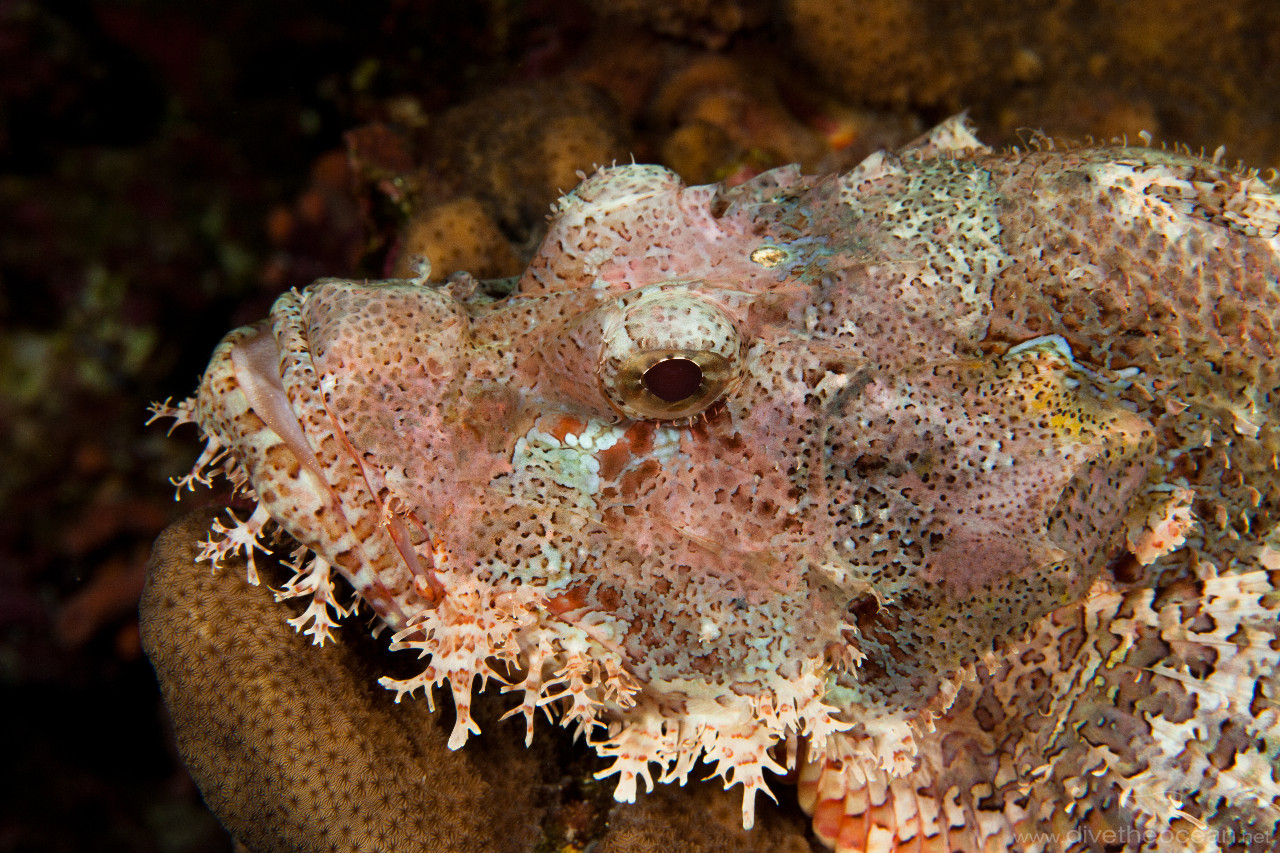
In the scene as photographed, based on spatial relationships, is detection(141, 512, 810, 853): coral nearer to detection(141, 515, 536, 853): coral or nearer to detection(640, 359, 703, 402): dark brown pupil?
detection(141, 515, 536, 853): coral

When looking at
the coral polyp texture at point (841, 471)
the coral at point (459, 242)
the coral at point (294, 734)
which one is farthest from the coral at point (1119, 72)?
the coral at point (294, 734)

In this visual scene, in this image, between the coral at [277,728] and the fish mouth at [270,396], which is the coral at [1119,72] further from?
the coral at [277,728]

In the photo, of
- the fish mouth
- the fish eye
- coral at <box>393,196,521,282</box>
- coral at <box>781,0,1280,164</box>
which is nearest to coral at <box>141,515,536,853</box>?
the fish mouth

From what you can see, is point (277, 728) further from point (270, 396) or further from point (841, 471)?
point (841, 471)

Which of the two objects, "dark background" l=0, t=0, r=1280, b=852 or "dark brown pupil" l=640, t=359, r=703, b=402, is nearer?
"dark brown pupil" l=640, t=359, r=703, b=402

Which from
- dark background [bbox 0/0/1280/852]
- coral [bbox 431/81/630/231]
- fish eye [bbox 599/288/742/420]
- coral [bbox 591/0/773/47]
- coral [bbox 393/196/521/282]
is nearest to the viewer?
fish eye [bbox 599/288/742/420]

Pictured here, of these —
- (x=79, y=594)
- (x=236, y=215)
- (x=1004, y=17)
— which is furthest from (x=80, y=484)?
(x=1004, y=17)

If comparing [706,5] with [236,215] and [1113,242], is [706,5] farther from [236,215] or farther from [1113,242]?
[236,215]

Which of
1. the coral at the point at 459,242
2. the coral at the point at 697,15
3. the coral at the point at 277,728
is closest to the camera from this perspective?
the coral at the point at 277,728
